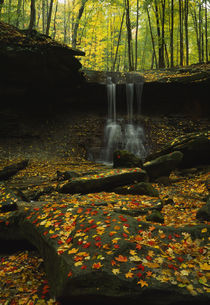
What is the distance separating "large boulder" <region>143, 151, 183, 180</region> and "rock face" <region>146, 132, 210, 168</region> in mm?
791

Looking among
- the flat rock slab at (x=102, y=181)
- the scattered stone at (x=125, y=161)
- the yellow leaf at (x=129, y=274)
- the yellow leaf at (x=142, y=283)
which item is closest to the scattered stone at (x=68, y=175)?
the flat rock slab at (x=102, y=181)

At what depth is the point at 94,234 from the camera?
3.54 metres

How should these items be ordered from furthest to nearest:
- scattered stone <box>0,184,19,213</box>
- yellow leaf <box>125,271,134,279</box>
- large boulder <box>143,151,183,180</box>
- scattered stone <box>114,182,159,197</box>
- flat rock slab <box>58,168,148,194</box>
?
1. large boulder <box>143,151,183,180</box>
2. flat rock slab <box>58,168,148,194</box>
3. scattered stone <box>114,182,159,197</box>
4. scattered stone <box>0,184,19,213</box>
5. yellow leaf <box>125,271,134,279</box>

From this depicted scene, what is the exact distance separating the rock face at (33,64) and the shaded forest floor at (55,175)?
2.67 meters

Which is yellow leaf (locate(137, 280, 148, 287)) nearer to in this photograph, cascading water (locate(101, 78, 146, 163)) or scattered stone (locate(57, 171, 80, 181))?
scattered stone (locate(57, 171, 80, 181))

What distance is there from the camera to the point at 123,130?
16312 mm

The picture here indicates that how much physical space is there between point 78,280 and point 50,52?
43.6 feet

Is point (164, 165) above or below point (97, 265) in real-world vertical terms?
above

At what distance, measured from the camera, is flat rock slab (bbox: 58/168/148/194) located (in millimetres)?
6754

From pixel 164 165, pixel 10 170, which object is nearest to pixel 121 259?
pixel 164 165

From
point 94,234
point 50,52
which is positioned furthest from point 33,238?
point 50,52

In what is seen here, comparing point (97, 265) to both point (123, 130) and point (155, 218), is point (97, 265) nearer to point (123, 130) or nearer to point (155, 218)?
point (155, 218)

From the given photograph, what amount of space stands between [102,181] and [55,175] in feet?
11.1

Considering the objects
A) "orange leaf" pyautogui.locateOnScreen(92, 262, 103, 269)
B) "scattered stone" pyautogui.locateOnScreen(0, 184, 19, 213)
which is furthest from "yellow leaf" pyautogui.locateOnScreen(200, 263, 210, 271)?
"scattered stone" pyautogui.locateOnScreen(0, 184, 19, 213)
